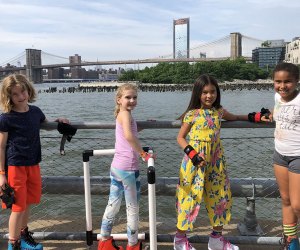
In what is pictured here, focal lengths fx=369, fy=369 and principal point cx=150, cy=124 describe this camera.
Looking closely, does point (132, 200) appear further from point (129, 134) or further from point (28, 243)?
point (28, 243)

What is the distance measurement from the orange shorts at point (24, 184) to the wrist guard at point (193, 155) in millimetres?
1242

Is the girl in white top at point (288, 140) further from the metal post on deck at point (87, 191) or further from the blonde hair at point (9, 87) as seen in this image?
the blonde hair at point (9, 87)

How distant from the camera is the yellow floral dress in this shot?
2.90 meters

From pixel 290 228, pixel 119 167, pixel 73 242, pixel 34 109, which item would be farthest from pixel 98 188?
pixel 290 228

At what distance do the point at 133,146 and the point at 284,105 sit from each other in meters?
1.17

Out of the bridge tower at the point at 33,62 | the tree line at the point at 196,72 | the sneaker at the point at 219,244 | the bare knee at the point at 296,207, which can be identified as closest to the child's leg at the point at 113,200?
the sneaker at the point at 219,244

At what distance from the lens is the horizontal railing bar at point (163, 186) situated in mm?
3406

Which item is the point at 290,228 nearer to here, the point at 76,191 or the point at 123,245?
the point at 123,245

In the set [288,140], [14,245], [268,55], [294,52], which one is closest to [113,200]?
[14,245]

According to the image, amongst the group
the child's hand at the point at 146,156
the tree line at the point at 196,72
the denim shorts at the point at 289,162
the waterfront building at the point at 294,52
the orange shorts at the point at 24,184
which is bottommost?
the orange shorts at the point at 24,184

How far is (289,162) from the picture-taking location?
272 centimetres

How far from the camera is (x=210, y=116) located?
9.70 ft

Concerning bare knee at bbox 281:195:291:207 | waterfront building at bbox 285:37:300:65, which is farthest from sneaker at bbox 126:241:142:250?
waterfront building at bbox 285:37:300:65

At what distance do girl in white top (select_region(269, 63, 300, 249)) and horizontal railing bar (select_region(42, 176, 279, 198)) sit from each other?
518mm
